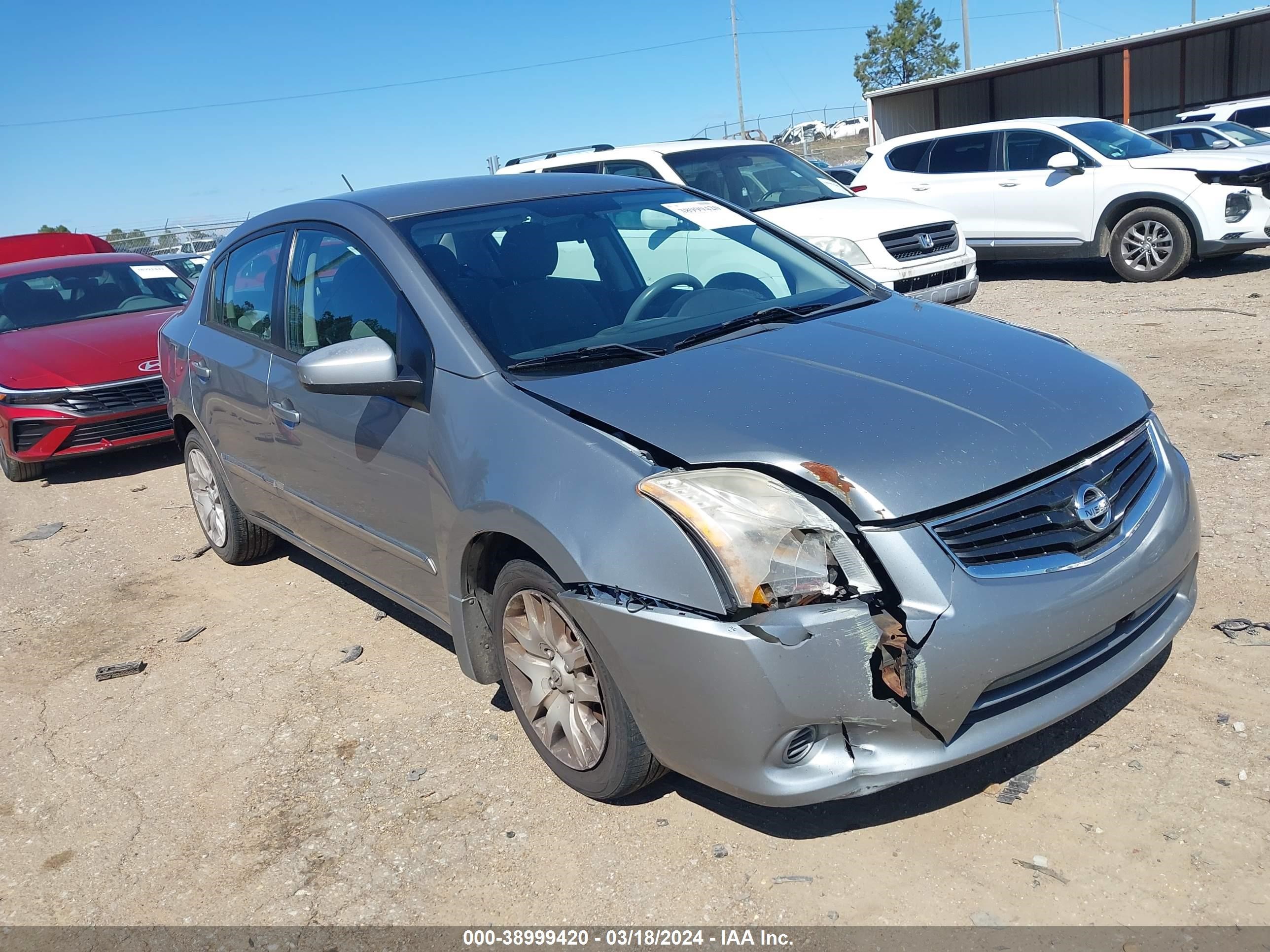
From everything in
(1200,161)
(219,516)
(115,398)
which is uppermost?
(1200,161)

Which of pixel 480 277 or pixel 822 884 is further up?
pixel 480 277

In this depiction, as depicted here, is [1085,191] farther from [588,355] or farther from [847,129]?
[847,129]

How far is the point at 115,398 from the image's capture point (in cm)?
765

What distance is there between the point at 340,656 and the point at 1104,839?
284 centimetres

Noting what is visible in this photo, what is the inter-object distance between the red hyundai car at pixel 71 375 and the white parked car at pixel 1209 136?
12.8 metres

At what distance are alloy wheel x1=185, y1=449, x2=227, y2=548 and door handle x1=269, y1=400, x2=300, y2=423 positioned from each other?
1.27 meters

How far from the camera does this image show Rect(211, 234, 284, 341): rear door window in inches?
169

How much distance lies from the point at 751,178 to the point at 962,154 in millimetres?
3728

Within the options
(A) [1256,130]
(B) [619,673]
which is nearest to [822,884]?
(B) [619,673]

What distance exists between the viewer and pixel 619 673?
8.61 feet

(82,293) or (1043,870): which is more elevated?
(82,293)

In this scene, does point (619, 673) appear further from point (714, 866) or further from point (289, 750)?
point (289, 750)

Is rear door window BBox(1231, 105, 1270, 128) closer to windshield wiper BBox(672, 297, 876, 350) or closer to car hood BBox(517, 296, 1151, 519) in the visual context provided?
windshield wiper BBox(672, 297, 876, 350)

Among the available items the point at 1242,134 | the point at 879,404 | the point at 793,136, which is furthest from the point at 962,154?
the point at 793,136
